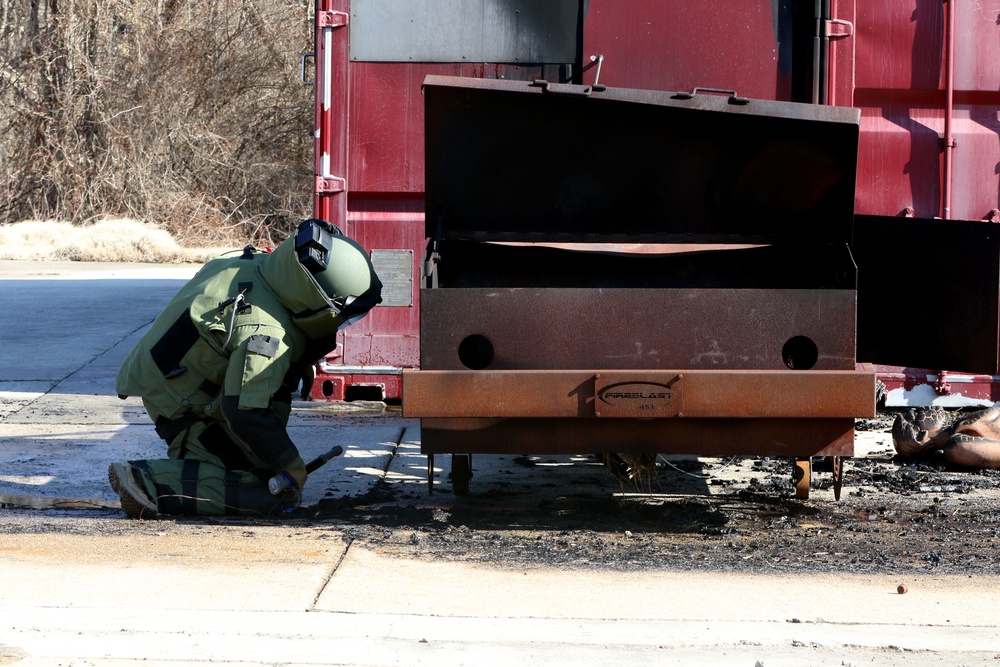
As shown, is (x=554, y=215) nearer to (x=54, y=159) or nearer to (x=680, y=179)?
(x=680, y=179)

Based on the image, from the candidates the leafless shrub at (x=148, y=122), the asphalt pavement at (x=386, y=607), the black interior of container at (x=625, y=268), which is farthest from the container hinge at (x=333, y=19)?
the leafless shrub at (x=148, y=122)

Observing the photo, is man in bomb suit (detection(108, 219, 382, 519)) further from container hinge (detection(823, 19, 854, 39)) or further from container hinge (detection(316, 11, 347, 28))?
container hinge (detection(823, 19, 854, 39))

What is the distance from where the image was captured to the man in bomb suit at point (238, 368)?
182 inches

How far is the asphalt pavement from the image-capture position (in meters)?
3.33

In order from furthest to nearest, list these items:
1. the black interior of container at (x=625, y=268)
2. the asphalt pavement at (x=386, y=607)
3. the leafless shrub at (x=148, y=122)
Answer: the leafless shrub at (x=148, y=122), the black interior of container at (x=625, y=268), the asphalt pavement at (x=386, y=607)

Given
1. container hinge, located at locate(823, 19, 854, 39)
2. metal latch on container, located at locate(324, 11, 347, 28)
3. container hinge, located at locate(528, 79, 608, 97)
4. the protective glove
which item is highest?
metal latch on container, located at locate(324, 11, 347, 28)

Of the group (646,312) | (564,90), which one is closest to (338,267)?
(564,90)

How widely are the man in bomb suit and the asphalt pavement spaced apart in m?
0.20

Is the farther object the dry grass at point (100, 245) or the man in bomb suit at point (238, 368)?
the dry grass at point (100, 245)

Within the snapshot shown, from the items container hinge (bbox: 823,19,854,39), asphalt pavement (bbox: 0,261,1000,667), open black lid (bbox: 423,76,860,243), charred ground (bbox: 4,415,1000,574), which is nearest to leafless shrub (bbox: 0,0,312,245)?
container hinge (bbox: 823,19,854,39)

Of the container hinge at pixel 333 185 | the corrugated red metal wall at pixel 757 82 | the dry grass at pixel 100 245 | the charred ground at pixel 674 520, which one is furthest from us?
the dry grass at pixel 100 245

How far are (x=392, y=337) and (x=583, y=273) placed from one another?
1.57 metres

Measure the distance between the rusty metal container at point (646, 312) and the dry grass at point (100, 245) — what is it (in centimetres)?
1291

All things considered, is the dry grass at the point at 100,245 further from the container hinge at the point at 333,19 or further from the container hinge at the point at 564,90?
the container hinge at the point at 564,90
